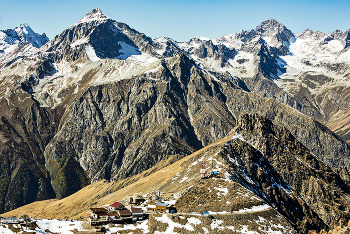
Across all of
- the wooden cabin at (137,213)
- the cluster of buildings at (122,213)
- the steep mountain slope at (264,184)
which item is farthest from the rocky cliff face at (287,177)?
the wooden cabin at (137,213)

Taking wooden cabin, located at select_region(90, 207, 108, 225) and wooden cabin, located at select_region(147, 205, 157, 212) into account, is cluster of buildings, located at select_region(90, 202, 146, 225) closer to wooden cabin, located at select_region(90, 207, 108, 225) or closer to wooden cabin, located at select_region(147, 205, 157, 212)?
wooden cabin, located at select_region(90, 207, 108, 225)

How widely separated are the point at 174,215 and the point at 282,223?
39.2m

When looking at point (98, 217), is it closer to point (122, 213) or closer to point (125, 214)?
point (122, 213)

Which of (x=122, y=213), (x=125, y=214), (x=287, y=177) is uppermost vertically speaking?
(x=122, y=213)

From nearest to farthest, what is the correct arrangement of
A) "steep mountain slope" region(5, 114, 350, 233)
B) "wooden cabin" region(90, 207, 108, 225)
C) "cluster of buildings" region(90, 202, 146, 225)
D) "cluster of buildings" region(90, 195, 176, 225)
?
"wooden cabin" region(90, 207, 108, 225)
"cluster of buildings" region(90, 202, 146, 225)
"cluster of buildings" region(90, 195, 176, 225)
"steep mountain slope" region(5, 114, 350, 233)

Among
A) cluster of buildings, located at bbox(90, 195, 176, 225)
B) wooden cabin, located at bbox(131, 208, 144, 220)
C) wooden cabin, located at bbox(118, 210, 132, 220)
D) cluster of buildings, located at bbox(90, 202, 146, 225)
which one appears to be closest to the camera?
cluster of buildings, located at bbox(90, 202, 146, 225)

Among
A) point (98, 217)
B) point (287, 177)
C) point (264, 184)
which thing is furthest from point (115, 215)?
point (287, 177)

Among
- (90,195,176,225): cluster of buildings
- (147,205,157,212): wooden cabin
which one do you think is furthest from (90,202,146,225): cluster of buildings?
(147,205,157,212): wooden cabin

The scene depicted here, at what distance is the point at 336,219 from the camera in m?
154

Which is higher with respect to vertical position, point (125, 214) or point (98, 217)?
point (98, 217)

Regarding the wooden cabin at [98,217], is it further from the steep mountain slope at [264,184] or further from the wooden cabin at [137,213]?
the steep mountain slope at [264,184]

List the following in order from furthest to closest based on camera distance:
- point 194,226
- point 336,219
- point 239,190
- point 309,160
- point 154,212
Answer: point 309,160 < point 336,219 < point 239,190 < point 154,212 < point 194,226

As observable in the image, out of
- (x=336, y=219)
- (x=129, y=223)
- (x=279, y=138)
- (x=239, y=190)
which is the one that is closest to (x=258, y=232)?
(x=239, y=190)

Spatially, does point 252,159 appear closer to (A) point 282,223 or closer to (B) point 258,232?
(A) point 282,223
